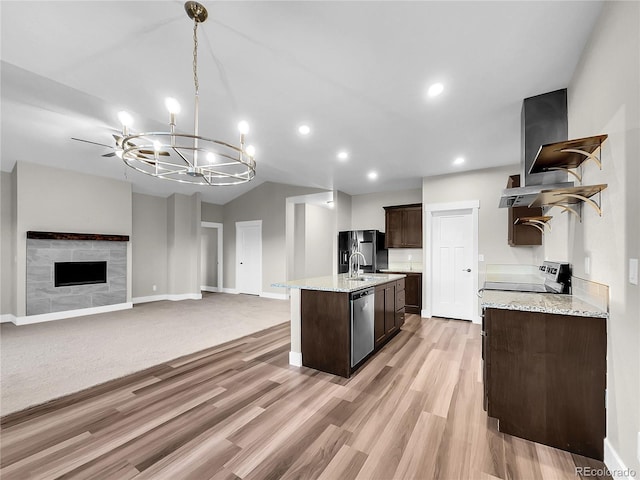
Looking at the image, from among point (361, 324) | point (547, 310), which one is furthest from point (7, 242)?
point (547, 310)

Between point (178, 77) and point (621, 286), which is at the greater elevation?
point (178, 77)

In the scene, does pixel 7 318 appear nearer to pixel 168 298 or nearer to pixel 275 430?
pixel 168 298

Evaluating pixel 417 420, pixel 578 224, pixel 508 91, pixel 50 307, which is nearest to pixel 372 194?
pixel 508 91

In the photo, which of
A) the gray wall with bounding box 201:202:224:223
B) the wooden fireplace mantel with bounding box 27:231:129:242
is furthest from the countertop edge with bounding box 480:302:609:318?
the gray wall with bounding box 201:202:224:223

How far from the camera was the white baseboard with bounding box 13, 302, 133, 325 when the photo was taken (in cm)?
484

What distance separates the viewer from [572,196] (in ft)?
5.95

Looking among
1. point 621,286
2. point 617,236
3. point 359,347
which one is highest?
point 617,236

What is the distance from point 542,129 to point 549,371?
2.11m

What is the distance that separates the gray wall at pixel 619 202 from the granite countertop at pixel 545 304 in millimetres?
126

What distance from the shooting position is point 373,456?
1.68 meters

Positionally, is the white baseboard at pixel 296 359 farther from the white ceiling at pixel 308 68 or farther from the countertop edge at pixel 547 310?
the white ceiling at pixel 308 68

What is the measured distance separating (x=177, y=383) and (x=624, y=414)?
3248 mm

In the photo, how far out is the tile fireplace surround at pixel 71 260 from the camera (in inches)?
195

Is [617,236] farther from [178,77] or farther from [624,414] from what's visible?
[178,77]
